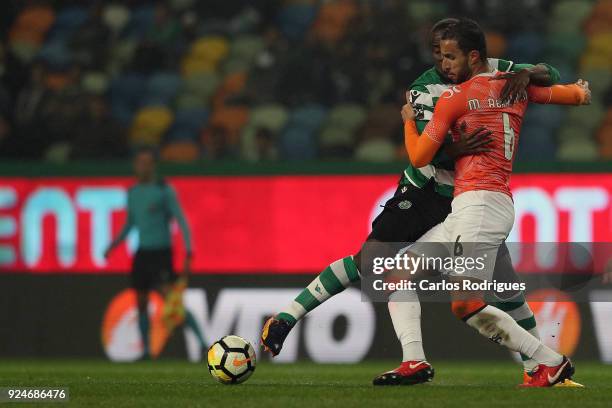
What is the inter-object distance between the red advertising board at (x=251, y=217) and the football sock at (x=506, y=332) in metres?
5.13

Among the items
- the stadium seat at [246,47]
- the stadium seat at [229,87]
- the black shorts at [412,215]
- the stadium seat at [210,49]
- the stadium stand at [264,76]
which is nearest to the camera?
the black shorts at [412,215]

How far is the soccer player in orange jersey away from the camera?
22.1ft

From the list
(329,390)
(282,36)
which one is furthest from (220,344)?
(282,36)

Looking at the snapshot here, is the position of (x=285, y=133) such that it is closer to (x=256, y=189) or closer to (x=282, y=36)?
(x=256, y=189)

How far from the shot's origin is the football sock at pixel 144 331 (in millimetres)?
12531

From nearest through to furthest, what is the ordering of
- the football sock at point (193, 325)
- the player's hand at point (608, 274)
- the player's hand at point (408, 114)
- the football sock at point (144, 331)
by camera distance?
the player's hand at point (408, 114)
the player's hand at point (608, 274)
the football sock at point (193, 325)
the football sock at point (144, 331)

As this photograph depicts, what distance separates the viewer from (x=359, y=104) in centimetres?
1325

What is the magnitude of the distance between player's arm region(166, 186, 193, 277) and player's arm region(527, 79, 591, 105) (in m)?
5.80

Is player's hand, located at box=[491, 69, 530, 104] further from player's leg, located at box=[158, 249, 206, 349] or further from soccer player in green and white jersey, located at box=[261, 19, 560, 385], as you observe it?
player's leg, located at box=[158, 249, 206, 349]

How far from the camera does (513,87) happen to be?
22.5 feet

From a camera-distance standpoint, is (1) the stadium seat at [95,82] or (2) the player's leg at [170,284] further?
(1) the stadium seat at [95,82]

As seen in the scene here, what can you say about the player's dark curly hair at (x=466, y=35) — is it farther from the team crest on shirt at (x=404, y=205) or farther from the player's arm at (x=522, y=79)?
the team crest on shirt at (x=404, y=205)

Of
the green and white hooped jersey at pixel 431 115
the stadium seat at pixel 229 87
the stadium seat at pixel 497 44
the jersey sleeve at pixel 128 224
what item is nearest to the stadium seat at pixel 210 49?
the stadium seat at pixel 229 87

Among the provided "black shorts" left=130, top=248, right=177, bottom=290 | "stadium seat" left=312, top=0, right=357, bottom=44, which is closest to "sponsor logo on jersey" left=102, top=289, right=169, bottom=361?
"black shorts" left=130, top=248, right=177, bottom=290
